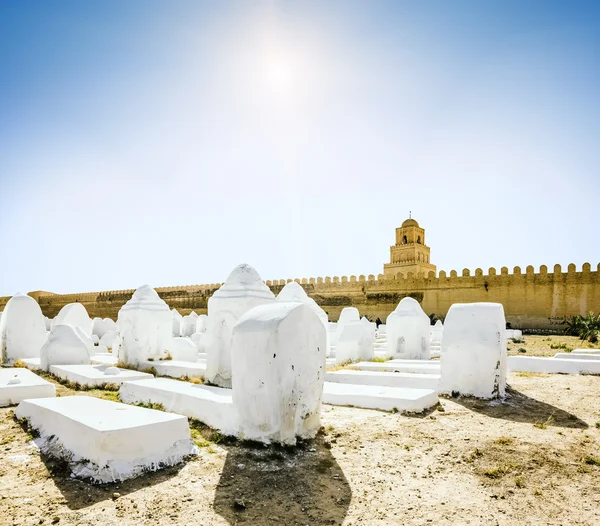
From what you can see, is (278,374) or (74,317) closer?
(278,374)

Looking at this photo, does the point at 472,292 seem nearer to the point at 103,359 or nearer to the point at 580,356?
the point at 580,356

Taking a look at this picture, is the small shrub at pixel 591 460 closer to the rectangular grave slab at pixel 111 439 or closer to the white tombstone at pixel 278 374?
the white tombstone at pixel 278 374

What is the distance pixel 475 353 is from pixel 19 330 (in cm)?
889

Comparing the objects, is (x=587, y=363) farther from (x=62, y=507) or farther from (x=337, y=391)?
(x=62, y=507)

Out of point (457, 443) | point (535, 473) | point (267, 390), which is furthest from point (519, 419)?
point (267, 390)

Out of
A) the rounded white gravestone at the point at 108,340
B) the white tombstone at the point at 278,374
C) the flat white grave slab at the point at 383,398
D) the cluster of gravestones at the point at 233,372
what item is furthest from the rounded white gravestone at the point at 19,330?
the white tombstone at the point at 278,374

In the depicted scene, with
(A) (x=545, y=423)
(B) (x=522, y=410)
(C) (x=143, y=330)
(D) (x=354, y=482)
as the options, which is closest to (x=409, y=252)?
(C) (x=143, y=330)

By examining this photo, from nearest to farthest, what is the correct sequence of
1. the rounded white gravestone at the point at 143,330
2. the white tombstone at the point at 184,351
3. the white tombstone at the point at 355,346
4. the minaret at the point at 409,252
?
the rounded white gravestone at the point at 143,330, the white tombstone at the point at 184,351, the white tombstone at the point at 355,346, the minaret at the point at 409,252

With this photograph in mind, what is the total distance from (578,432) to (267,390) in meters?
3.22

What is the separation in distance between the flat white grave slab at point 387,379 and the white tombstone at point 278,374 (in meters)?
2.81

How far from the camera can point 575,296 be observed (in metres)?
19.8

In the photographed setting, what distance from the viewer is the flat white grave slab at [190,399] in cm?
434

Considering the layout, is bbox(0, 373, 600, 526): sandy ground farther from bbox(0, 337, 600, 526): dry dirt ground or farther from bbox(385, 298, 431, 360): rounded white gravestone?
bbox(385, 298, 431, 360): rounded white gravestone

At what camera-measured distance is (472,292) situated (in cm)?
2228
